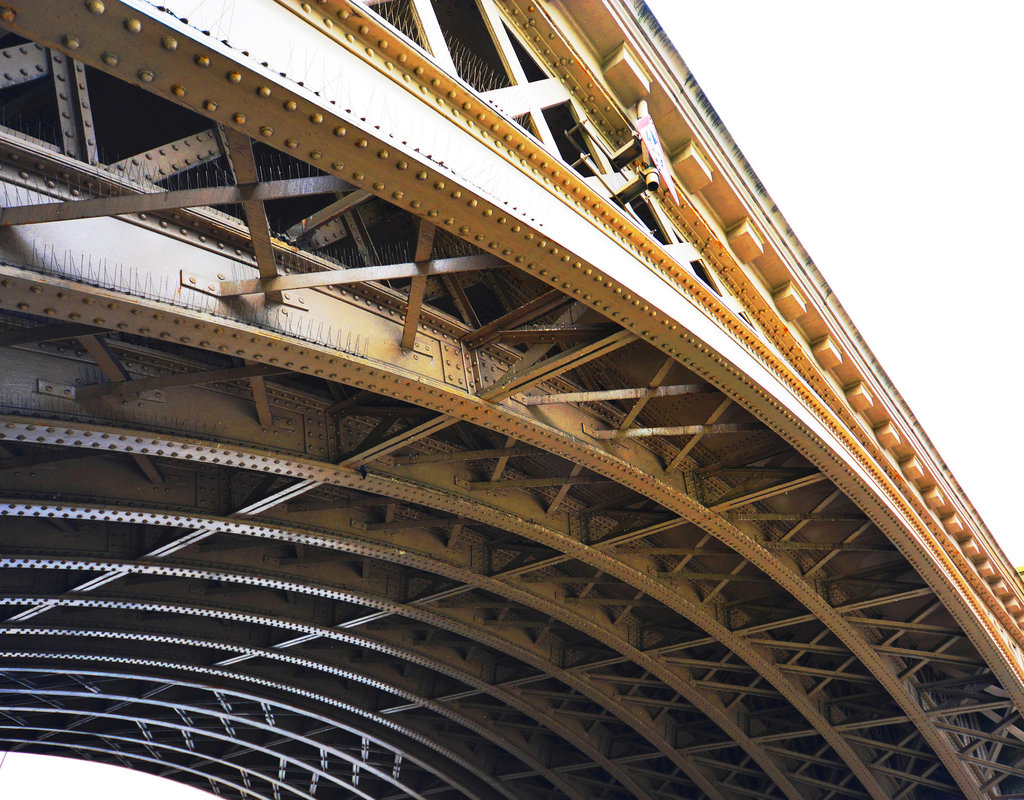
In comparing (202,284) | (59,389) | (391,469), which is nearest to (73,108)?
(202,284)

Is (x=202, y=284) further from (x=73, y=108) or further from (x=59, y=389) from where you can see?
(x=59, y=389)

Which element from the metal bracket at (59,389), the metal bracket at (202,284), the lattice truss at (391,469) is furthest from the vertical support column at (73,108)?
the metal bracket at (59,389)

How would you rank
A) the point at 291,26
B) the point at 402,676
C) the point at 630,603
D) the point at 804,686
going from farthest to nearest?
the point at 402,676 → the point at 804,686 → the point at 630,603 → the point at 291,26

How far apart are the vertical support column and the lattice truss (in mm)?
36

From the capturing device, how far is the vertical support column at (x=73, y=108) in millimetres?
6137

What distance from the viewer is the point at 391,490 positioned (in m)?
10.6

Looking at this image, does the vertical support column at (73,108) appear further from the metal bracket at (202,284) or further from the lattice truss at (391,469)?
the metal bracket at (202,284)

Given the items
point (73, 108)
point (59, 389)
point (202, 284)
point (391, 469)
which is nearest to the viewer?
point (73, 108)

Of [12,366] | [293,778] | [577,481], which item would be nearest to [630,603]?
[577,481]

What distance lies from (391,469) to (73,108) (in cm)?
595

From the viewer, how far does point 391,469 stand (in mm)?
10766

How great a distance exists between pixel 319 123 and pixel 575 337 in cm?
445

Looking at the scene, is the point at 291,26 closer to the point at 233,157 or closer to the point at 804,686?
the point at 233,157

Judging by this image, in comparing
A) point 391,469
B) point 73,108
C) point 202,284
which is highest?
point 73,108
